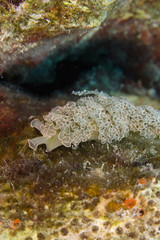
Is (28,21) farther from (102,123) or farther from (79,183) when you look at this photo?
(79,183)

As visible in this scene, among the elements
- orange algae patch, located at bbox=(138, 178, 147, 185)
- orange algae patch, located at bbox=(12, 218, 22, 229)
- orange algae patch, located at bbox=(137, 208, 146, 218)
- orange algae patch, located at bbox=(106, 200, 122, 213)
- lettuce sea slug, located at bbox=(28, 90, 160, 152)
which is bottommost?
orange algae patch, located at bbox=(12, 218, 22, 229)

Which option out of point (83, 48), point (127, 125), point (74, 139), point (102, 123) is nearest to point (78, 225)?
point (74, 139)

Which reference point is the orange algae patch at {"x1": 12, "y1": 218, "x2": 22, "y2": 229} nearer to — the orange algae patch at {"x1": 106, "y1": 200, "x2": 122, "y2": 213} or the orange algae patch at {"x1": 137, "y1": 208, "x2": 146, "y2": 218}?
the orange algae patch at {"x1": 106, "y1": 200, "x2": 122, "y2": 213}

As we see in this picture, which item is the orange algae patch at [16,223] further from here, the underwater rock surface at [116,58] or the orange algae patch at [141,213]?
the underwater rock surface at [116,58]

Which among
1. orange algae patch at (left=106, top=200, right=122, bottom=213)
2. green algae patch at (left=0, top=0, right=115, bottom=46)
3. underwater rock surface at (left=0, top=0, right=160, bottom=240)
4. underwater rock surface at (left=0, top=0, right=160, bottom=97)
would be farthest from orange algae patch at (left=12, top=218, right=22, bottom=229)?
underwater rock surface at (left=0, top=0, right=160, bottom=97)

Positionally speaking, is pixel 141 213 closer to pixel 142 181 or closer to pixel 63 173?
pixel 142 181

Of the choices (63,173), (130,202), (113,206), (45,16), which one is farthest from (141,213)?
(45,16)

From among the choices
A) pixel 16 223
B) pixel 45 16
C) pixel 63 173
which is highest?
pixel 45 16

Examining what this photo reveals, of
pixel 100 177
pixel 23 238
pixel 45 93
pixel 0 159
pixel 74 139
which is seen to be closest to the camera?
pixel 23 238

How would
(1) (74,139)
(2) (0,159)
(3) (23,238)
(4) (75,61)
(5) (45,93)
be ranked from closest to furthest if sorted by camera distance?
(3) (23,238), (1) (74,139), (2) (0,159), (5) (45,93), (4) (75,61)
